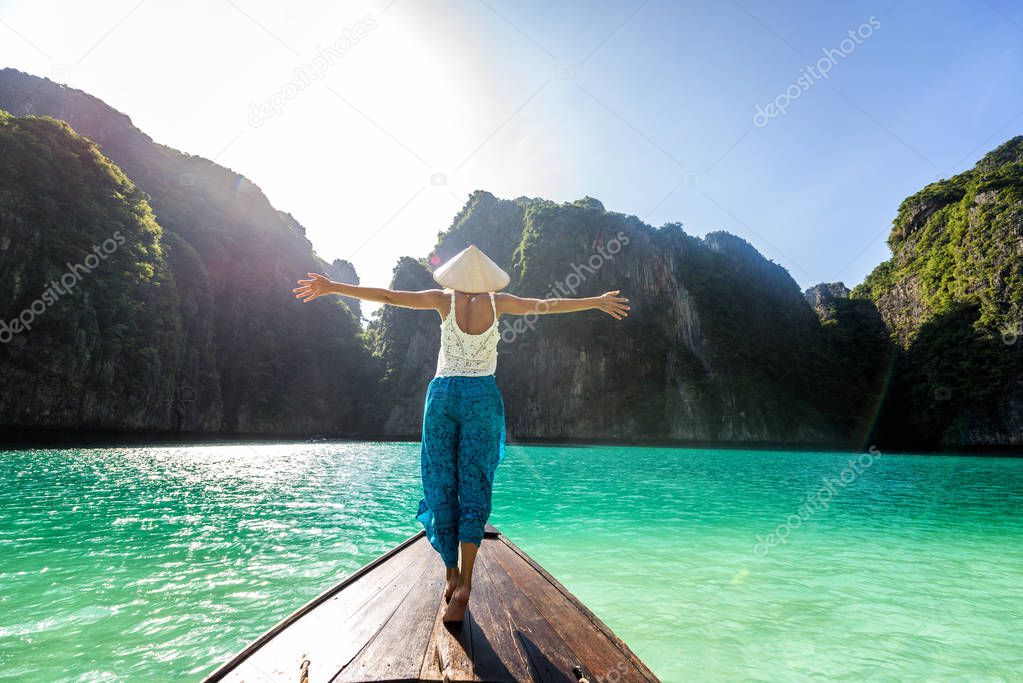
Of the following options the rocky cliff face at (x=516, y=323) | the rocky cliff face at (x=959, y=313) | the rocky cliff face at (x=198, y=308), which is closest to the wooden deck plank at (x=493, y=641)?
the rocky cliff face at (x=516, y=323)

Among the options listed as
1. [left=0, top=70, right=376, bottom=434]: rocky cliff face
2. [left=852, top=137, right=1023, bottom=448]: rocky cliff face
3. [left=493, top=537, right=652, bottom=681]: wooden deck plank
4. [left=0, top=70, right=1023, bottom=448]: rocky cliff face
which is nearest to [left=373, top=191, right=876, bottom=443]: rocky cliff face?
[left=0, top=70, right=1023, bottom=448]: rocky cliff face

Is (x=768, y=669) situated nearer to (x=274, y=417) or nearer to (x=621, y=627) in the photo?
(x=621, y=627)

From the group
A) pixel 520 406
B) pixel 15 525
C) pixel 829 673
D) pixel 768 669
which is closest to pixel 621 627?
pixel 768 669

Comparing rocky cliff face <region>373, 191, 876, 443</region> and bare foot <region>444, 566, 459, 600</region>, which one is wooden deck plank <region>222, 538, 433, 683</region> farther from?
rocky cliff face <region>373, 191, 876, 443</region>

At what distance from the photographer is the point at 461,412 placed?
285cm

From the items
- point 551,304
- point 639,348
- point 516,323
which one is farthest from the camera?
point 639,348

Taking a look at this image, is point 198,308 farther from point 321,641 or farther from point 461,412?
point 321,641

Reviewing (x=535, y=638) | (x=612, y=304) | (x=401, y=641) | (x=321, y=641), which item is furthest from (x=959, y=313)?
(x=321, y=641)

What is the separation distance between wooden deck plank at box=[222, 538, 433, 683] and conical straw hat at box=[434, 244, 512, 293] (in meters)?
2.04

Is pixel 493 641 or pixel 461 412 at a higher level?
pixel 461 412

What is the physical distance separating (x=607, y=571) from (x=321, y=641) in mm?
4838

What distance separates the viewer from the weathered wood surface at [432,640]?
2.00 m

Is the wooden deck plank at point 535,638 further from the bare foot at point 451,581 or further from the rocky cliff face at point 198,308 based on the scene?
the rocky cliff face at point 198,308

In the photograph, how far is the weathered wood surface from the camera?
2.00 meters
